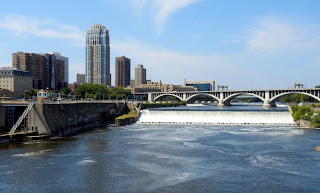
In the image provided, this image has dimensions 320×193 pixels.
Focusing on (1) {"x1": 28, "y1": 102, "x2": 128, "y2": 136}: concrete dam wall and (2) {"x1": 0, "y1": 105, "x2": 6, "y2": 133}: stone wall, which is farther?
(2) {"x1": 0, "y1": 105, "x2": 6, "y2": 133}: stone wall

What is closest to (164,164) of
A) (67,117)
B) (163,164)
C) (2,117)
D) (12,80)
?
(163,164)

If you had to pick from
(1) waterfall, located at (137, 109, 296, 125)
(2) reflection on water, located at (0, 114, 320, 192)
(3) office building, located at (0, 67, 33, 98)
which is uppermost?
(3) office building, located at (0, 67, 33, 98)

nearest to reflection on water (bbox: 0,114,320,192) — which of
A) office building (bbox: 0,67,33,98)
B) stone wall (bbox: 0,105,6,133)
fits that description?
stone wall (bbox: 0,105,6,133)

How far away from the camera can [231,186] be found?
2834 cm

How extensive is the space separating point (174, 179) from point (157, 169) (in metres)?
3.74

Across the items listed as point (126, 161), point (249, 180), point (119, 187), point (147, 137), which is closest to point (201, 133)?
point (147, 137)

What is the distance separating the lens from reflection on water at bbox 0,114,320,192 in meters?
28.6

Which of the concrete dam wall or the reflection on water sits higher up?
the concrete dam wall

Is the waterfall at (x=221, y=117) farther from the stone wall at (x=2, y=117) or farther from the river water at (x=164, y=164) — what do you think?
the stone wall at (x=2, y=117)

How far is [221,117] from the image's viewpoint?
3051 inches

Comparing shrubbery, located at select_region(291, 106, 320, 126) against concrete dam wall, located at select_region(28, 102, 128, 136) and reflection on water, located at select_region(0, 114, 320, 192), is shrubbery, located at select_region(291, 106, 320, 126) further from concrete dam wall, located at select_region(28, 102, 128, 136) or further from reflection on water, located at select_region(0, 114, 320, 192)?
concrete dam wall, located at select_region(28, 102, 128, 136)

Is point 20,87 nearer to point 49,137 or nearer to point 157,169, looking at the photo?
point 49,137

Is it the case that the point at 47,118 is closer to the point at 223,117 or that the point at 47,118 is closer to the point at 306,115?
the point at 223,117

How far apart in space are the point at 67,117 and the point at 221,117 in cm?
3546
